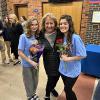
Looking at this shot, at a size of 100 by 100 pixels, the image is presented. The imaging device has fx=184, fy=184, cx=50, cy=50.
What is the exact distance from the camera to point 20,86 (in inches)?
142

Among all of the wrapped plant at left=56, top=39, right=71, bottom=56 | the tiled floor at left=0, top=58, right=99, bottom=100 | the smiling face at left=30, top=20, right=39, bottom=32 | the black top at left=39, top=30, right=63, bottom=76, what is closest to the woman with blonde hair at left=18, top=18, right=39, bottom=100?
the smiling face at left=30, top=20, right=39, bottom=32

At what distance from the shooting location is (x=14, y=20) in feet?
15.3

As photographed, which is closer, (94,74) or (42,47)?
(42,47)

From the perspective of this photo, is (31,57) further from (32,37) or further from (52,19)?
(52,19)

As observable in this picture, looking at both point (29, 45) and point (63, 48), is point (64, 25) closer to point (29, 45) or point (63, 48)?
point (63, 48)

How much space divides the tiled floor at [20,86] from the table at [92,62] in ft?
0.46

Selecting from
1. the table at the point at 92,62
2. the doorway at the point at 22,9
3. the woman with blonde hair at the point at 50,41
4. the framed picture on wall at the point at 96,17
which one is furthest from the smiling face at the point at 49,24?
the doorway at the point at 22,9

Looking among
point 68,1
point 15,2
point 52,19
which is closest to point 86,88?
point 52,19

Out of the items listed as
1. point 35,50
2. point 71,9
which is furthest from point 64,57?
point 71,9

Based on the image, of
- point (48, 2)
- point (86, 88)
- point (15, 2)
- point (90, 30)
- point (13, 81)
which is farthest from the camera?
point (15, 2)

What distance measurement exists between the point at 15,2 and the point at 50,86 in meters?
5.93

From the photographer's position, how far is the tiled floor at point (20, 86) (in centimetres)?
320

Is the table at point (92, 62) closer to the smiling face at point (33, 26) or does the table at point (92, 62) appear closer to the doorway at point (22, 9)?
the smiling face at point (33, 26)

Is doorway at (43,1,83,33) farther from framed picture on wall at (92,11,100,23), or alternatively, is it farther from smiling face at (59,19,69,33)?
smiling face at (59,19,69,33)
